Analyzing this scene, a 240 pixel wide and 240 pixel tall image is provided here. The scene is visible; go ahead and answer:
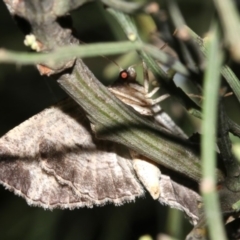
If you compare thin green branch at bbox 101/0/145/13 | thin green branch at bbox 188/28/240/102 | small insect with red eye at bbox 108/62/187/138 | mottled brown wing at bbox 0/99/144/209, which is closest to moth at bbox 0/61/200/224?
mottled brown wing at bbox 0/99/144/209

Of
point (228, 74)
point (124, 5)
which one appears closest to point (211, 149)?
point (124, 5)

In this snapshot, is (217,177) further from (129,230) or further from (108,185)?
(129,230)

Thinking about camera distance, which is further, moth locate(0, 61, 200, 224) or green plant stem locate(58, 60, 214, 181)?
moth locate(0, 61, 200, 224)

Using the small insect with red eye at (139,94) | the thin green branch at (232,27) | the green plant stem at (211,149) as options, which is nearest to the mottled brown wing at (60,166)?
the small insect with red eye at (139,94)

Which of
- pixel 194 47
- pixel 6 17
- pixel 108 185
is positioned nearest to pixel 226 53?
pixel 194 47

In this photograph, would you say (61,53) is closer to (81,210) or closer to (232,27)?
(232,27)

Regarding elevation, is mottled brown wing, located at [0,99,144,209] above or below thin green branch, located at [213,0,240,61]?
below

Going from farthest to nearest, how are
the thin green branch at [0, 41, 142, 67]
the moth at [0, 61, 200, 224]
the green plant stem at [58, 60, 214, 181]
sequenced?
the moth at [0, 61, 200, 224] → the green plant stem at [58, 60, 214, 181] → the thin green branch at [0, 41, 142, 67]

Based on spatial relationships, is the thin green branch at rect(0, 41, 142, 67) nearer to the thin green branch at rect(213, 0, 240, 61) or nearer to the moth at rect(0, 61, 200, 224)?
the thin green branch at rect(213, 0, 240, 61)
